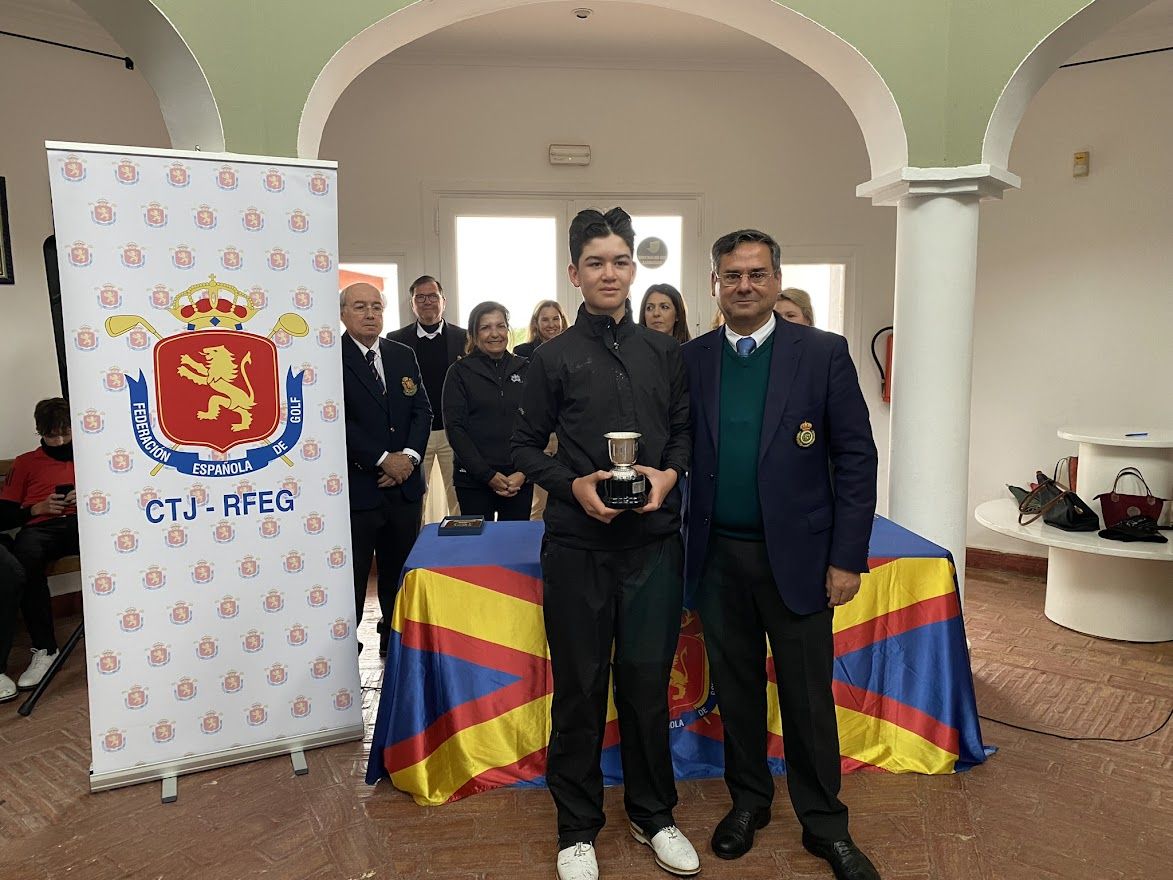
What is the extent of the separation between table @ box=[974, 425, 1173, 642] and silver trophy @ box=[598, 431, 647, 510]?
290 centimetres

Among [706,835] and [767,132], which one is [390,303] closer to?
[767,132]

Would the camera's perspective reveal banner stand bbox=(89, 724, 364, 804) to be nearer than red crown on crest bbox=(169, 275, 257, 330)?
No

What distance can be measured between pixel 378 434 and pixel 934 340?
7.85 feet

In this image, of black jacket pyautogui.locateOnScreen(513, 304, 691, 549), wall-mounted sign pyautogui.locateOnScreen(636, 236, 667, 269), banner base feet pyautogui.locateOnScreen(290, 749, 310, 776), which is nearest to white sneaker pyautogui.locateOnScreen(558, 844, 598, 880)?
black jacket pyautogui.locateOnScreen(513, 304, 691, 549)

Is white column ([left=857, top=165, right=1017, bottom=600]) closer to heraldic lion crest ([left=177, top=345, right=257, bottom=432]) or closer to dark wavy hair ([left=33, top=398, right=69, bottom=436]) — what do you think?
heraldic lion crest ([left=177, top=345, right=257, bottom=432])

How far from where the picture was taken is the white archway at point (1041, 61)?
3189mm

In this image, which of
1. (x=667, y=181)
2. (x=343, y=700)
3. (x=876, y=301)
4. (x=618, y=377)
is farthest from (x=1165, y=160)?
(x=343, y=700)

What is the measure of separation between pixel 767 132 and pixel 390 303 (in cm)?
305

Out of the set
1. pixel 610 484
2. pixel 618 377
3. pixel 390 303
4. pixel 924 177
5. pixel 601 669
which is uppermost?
pixel 924 177

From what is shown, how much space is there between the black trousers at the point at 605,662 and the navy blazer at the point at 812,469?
Answer: 0.31 m

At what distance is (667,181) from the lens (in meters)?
6.16

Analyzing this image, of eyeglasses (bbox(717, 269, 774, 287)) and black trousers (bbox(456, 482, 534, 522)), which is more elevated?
eyeglasses (bbox(717, 269, 774, 287))

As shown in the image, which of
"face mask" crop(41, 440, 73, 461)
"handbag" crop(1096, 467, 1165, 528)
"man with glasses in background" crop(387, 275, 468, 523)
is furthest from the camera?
"man with glasses in background" crop(387, 275, 468, 523)

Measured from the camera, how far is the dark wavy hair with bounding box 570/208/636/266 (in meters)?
2.17
